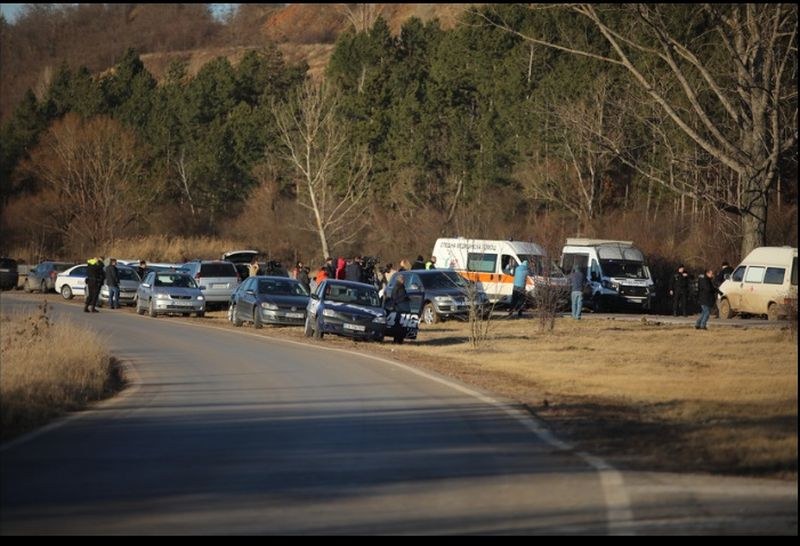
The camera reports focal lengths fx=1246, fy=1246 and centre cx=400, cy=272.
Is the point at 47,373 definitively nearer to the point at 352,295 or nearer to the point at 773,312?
the point at 352,295

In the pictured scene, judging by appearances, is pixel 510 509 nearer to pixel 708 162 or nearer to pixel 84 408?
pixel 84 408

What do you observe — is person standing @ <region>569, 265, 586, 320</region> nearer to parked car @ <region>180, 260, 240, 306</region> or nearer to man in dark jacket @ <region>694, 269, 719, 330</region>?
man in dark jacket @ <region>694, 269, 719, 330</region>

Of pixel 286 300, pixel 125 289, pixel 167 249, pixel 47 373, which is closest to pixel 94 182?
pixel 167 249

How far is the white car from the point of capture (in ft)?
168

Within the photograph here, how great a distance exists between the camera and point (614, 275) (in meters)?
44.2

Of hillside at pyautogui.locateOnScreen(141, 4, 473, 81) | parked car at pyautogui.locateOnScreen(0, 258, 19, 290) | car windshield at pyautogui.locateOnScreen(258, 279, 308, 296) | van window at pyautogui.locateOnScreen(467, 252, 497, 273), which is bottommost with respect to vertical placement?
parked car at pyautogui.locateOnScreen(0, 258, 19, 290)

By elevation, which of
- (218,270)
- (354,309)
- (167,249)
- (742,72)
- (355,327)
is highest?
(742,72)

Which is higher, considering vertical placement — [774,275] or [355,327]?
[774,275]

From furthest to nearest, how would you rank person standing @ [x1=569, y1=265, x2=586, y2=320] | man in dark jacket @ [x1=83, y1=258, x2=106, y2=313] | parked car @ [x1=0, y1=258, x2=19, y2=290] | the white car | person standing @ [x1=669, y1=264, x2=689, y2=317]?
parked car @ [x1=0, y1=258, x2=19, y2=290], the white car, person standing @ [x1=669, y1=264, x2=689, y2=317], man in dark jacket @ [x1=83, y1=258, x2=106, y2=313], person standing @ [x1=569, y1=265, x2=586, y2=320]

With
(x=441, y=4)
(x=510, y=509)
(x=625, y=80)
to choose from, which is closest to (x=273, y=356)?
(x=510, y=509)

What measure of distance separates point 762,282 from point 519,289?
25.1ft

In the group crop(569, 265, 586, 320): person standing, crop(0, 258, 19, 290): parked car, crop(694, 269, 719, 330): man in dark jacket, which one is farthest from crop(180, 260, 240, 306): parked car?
crop(0, 258, 19, 290): parked car

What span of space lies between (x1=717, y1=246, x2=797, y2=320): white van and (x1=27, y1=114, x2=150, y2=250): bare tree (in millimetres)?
42338

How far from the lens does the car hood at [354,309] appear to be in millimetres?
29767
